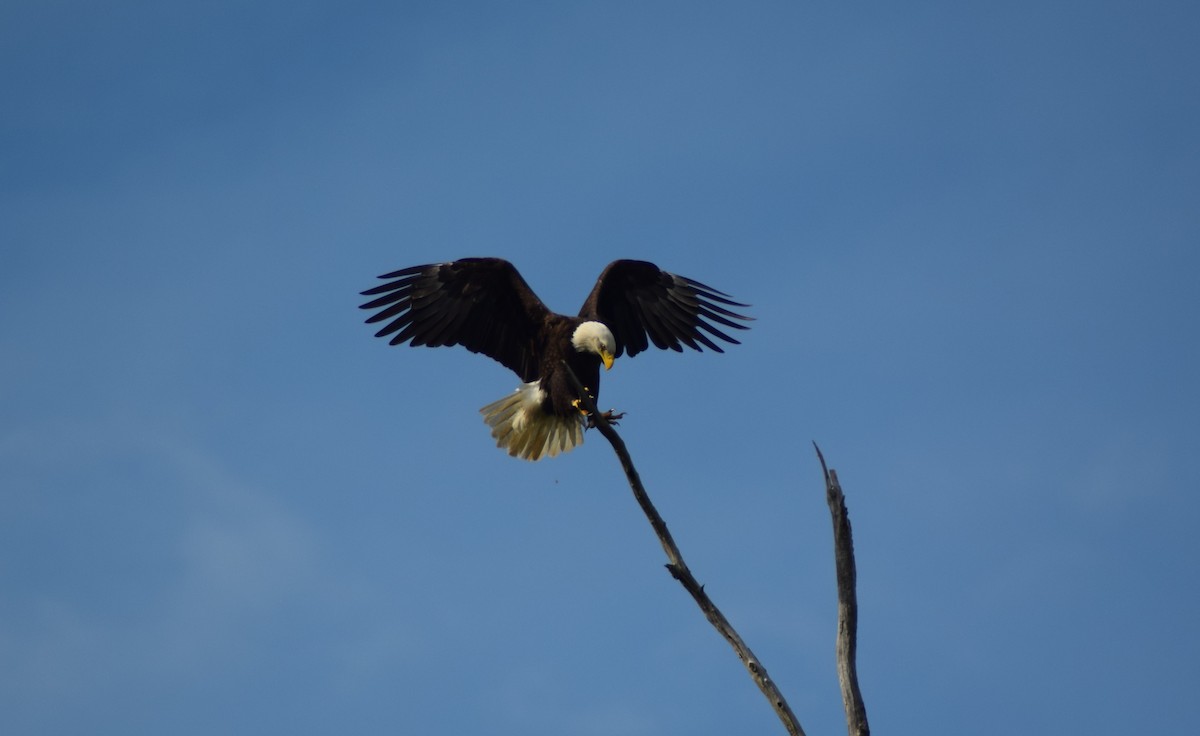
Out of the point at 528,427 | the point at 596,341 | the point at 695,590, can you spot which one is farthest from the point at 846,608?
the point at 528,427

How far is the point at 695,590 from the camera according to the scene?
17.0 ft

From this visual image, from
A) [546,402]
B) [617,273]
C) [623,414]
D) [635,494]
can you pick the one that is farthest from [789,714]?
[617,273]

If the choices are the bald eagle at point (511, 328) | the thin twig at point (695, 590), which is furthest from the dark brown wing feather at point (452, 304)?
the thin twig at point (695, 590)

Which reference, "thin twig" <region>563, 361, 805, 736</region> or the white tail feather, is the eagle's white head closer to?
the white tail feather

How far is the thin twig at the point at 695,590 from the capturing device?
15.9 feet

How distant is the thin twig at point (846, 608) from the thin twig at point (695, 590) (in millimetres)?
216

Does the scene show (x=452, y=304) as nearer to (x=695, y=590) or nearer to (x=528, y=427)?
(x=528, y=427)

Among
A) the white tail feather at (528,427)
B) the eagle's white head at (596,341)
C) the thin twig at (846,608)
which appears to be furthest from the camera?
the white tail feather at (528,427)

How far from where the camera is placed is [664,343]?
8.70 meters

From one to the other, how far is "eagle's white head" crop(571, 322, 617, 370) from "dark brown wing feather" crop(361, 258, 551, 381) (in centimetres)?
54

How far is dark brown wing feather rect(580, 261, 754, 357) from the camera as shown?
8703 millimetres

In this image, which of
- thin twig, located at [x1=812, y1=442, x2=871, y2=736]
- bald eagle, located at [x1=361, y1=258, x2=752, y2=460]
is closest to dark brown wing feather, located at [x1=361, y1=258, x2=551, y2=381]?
bald eagle, located at [x1=361, y1=258, x2=752, y2=460]

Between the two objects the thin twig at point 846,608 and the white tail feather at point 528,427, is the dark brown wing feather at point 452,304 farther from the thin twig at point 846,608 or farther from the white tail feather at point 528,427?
the thin twig at point 846,608

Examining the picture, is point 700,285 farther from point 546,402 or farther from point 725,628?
point 725,628
